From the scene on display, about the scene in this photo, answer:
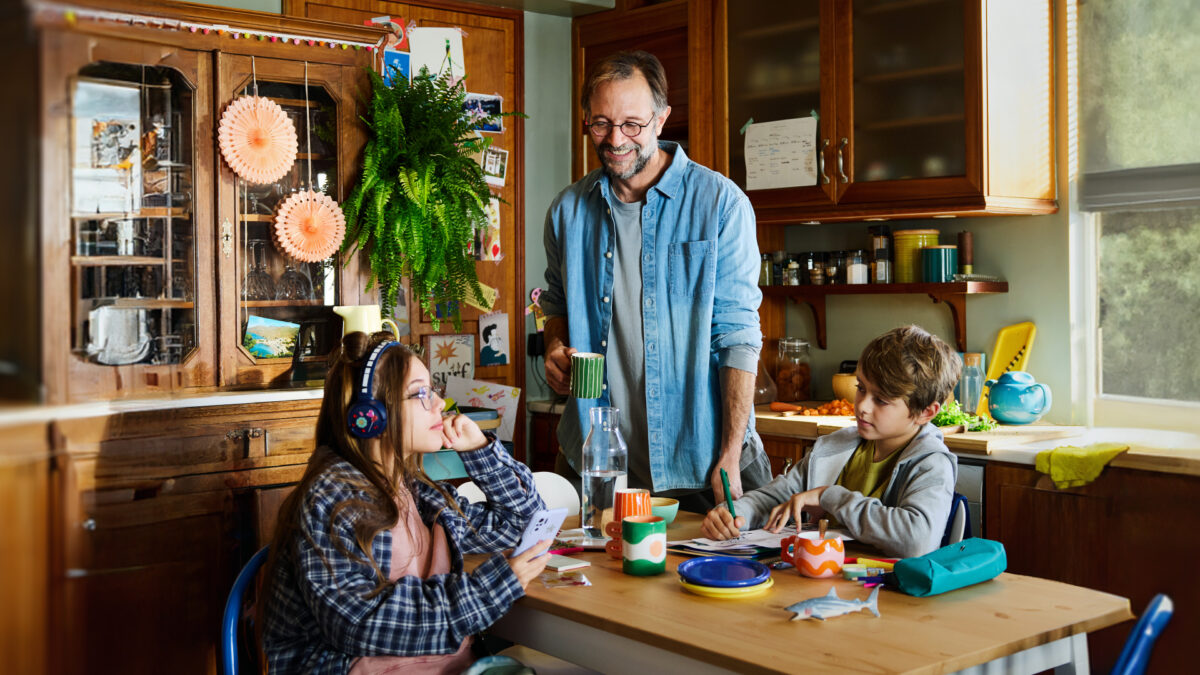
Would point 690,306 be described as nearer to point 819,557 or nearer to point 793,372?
point 819,557

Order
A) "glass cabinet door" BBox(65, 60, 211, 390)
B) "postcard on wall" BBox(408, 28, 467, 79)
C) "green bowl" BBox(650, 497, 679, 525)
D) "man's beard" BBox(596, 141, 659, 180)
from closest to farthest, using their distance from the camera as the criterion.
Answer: "glass cabinet door" BBox(65, 60, 211, 390), "green bowl" BBox(650, 497, 679, 525), "man's beard" BBox(596, 141, 659, 180), "postcard on wall" BBox(408, 28, 467, 79)

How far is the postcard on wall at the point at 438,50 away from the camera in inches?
149

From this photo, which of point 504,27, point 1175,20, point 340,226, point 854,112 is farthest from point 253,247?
point 1175,20

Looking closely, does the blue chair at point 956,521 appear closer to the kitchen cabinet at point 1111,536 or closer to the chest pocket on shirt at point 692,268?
the chest pocket on shirt at point 692,268

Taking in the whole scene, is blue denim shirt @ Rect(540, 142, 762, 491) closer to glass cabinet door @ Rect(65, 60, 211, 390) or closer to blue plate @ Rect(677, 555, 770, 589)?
blue plate @ Rect(677, 555, 770, 589)

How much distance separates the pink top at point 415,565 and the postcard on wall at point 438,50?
8.11 feet

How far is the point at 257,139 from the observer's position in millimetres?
3088

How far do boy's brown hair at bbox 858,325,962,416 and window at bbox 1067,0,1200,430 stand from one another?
3.87 ft

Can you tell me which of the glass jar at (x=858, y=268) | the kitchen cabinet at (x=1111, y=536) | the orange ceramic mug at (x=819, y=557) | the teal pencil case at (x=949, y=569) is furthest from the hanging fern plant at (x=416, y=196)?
the teal pencil case at (x=949, y=569)

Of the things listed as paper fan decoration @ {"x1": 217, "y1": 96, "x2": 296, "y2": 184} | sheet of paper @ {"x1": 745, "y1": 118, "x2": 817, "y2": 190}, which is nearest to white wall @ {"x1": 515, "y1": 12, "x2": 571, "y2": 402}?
sheet of paper @ {"x1": 745, "y1": 118, "x2": 817, "y2": 190}

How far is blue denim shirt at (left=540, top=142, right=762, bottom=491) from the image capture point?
209 centimetres

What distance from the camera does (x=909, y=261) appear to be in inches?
131

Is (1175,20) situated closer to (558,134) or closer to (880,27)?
(880,27)

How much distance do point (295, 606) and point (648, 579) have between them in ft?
1.67
